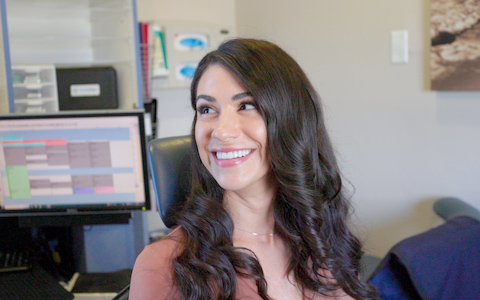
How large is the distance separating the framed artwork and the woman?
1.38m

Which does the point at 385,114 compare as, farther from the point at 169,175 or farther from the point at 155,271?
the point at 155,271

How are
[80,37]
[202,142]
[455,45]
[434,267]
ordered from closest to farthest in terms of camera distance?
[202,142] < [434,267] < [455,45] < [80,37]

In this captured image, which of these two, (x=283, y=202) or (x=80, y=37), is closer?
(x=283, y=202)

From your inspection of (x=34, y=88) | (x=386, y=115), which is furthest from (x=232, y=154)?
(x=386, y=115)

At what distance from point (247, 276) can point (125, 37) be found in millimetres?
1506

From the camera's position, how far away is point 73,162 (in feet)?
5.90

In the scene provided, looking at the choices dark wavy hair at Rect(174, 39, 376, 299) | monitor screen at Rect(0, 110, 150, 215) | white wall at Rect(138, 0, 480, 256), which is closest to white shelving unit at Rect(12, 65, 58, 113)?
monitor screen at Rect(0, 110, 150, 215)

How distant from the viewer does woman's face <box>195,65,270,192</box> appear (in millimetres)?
1143

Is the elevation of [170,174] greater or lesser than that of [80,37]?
lesser

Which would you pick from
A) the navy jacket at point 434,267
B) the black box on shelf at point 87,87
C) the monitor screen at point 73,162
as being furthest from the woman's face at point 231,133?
the black box on shelf at point 87,87


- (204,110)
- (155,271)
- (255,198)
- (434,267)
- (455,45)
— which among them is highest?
(455,45)

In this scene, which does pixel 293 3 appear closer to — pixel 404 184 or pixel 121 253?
pixel 404 184

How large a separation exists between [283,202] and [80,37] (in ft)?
6.05

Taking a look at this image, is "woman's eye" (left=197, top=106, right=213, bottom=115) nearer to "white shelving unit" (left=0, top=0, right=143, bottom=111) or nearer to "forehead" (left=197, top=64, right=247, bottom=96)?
"forehead" (left=197, top=64, right=247, bottom=96)
